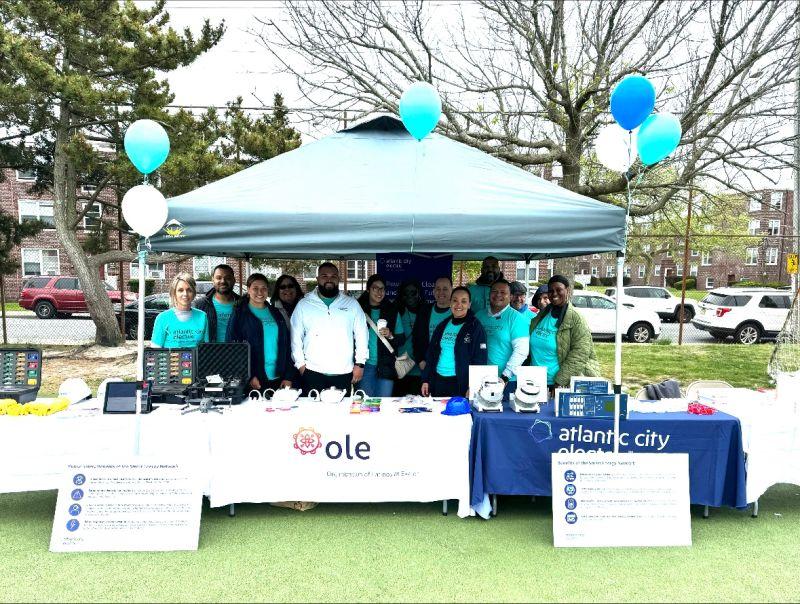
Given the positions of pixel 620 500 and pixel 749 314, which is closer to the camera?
pixel 620 500

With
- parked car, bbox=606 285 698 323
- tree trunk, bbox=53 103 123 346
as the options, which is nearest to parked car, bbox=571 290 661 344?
parked car, bbox=606 285 698 323

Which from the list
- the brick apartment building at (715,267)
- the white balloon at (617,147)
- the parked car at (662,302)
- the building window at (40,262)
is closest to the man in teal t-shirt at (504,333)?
the white balloon at (617,147)

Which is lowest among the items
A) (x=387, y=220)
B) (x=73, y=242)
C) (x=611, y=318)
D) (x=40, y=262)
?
(x=611, y=318)

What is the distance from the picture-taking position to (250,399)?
3525 millimetres

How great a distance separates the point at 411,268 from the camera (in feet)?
17.1

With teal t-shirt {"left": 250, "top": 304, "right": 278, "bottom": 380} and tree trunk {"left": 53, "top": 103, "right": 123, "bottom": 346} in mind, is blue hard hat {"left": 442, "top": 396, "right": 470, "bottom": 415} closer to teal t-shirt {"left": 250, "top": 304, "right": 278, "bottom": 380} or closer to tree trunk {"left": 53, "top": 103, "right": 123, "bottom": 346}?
teal t-shirt {"left": 250, "top": 304, "right": 278, "bottom": 380}

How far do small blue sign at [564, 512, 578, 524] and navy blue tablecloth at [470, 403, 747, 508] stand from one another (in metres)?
0.30

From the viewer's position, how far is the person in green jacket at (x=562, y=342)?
3.70m

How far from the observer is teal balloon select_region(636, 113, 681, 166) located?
319 centimetres

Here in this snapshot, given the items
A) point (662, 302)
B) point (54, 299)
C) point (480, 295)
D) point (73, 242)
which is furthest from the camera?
point (54, 299)

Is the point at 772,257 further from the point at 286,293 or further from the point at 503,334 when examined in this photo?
the point at 286,293

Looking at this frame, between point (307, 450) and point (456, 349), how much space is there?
1.21 meters

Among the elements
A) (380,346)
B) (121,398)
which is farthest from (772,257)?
(121,398)

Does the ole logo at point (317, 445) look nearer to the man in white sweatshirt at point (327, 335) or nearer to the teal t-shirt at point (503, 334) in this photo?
the man in white sweatshirt at point (327, 335)
